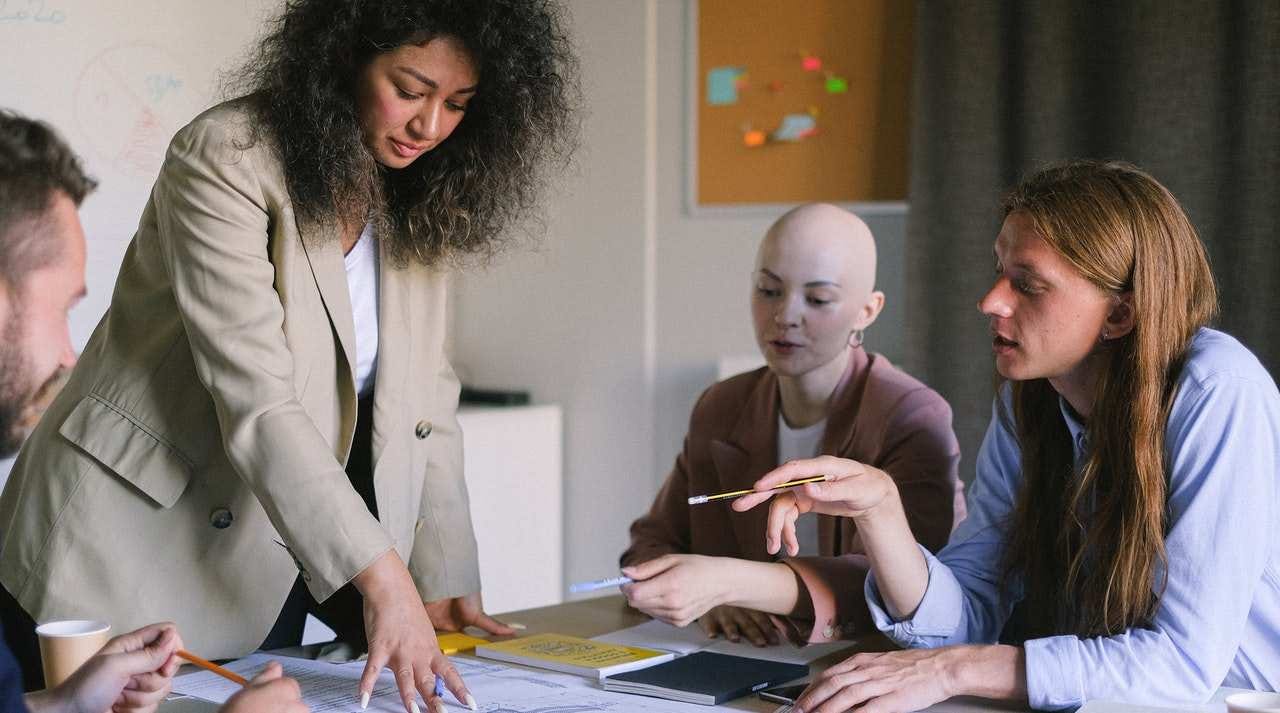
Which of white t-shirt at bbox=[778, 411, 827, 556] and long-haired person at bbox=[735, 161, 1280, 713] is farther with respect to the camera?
white t-shirt at bbox=[778, 411, 827, 556]

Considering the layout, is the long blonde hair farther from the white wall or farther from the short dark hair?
the short dark hair

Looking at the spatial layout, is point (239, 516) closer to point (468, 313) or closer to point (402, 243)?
point (402, 243)

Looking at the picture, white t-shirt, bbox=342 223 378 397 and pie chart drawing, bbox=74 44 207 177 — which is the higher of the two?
pie chart drawing, bbox=74 44 207 177

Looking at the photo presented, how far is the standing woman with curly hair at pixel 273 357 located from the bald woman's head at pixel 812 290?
553 millimetres

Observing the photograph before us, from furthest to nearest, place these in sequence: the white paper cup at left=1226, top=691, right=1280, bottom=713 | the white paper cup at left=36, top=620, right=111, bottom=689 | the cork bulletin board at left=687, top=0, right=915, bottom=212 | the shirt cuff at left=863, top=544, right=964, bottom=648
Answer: the cork bulletin board at left=687, top=0, right=915, bottom=212
the shirt cuff at left=863, top=544, right=964, bottom=648
the white paper cup at left=36, top=620, right=111, bottom=689
the white paper cup at left=1226, top=691, right=1280, bottom=713

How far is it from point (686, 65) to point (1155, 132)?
1293 mm

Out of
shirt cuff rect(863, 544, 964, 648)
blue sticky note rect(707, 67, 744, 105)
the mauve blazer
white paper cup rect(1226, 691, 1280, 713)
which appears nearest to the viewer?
white paper cup rect(1226, 691, 1280, 713)

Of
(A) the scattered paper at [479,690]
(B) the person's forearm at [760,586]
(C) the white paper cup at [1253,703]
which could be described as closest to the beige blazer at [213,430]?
(A) the scattered paper at [479,690]

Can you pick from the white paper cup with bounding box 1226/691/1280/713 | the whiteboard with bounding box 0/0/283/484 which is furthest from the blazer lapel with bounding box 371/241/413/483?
the whiteboard with bounding box 0/0/283/484

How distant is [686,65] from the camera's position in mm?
3684

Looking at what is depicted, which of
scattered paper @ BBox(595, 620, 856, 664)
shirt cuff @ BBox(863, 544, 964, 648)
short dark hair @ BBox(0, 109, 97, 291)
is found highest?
short dark hair @ BBox(0, 109, 97, 291)

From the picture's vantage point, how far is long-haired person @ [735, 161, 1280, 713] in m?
1.38

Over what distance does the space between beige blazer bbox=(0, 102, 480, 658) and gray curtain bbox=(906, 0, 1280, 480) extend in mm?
1913

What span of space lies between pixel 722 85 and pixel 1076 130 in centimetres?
99
